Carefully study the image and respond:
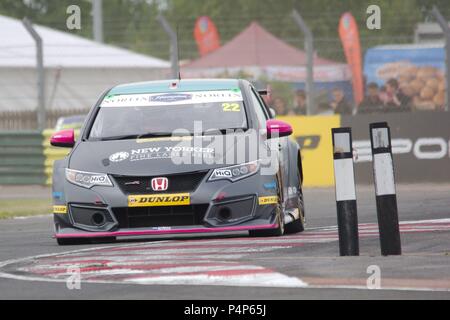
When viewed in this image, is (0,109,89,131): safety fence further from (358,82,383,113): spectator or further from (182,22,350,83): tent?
(358,82,383,113): spectator

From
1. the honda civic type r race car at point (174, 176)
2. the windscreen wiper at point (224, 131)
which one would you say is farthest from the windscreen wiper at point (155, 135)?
the windscreen wiper at point (224, 131)

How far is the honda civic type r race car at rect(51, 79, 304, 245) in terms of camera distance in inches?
457

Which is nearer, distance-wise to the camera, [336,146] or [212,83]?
[336,146]

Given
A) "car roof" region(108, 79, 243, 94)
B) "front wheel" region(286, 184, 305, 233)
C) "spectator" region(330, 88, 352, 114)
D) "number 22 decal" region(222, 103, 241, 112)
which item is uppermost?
"car roof" region(108, 79, 243, 94)

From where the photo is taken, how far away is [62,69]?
43.2 meters

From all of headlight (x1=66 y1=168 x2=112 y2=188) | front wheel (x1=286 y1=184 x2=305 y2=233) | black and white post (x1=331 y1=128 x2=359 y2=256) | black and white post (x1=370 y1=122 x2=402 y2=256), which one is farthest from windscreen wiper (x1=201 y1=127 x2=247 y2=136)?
black and white post (x1=370 y1=122 x2=402 y2=256)

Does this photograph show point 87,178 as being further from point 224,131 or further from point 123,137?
point 224,131

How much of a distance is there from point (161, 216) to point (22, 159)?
14.5 meters

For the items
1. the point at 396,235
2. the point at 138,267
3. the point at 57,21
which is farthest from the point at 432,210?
the point at 57,21

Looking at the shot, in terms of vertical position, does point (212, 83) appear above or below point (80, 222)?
above

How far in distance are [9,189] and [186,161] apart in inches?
582

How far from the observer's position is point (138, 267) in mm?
9477

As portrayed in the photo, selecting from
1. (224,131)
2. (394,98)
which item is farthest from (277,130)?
(394,98)

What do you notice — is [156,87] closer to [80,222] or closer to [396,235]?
[80,222]
